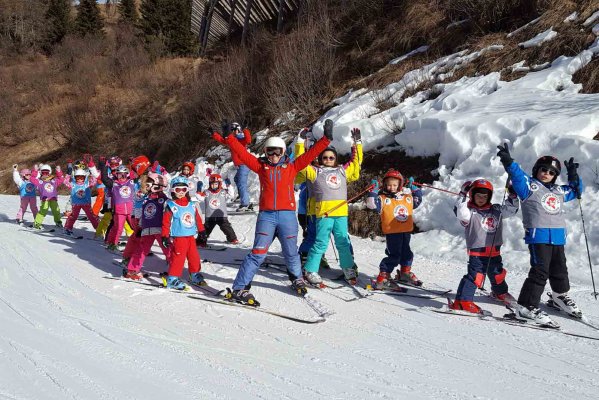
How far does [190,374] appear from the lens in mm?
3584

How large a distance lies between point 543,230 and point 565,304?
0.80 meters

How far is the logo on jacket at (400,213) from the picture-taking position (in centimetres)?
619

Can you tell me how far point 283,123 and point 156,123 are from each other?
11408 mm

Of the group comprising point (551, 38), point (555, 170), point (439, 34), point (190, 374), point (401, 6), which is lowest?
point (190, 374)

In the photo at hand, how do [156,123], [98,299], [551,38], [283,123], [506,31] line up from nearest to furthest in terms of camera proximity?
[98,299], [551,38], [506,31], [283,123], [156,123]

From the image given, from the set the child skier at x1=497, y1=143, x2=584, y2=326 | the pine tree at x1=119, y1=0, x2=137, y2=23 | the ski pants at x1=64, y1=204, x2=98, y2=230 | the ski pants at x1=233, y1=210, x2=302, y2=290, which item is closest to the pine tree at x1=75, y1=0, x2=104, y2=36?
the pine tree at x1=119, y1=0, x2=137, y2=23

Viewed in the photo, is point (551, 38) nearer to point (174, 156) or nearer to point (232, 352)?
point (232, 352)

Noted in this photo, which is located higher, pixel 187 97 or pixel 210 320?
pixel 187 97

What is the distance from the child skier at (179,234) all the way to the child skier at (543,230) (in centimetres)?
382

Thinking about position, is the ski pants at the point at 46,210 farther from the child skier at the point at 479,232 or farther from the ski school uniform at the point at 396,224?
the child skier at the point at 479,232

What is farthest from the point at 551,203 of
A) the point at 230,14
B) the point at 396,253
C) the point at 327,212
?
the point at 230,14

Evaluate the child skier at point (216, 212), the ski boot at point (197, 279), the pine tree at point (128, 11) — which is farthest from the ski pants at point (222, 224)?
the pine tree at point (128, 11)

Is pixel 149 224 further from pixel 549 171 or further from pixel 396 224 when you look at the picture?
pixel 549 171

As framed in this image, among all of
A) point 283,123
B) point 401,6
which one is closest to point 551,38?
point 401,6
